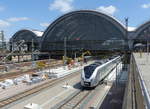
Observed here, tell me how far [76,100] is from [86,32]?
84717 millimetres

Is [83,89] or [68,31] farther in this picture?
[68,31]

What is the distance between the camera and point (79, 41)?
108500 millimetres

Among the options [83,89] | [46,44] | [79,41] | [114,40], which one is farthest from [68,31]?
[83,89]

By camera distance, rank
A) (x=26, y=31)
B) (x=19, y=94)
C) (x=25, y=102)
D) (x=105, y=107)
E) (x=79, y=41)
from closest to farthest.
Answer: (x=105, y=107) → (x=25, y=102) → (x=19, y=94) → (x=79, y=41) → (x=26, y=31)

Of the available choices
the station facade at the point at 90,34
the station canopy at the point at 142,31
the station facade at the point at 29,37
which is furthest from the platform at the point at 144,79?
the station facade at the point at 29,37

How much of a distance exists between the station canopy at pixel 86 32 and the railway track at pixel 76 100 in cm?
7402

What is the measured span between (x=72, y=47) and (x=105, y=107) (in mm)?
91384

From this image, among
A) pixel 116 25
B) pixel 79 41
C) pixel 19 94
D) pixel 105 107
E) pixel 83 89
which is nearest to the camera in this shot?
pixel 105 107

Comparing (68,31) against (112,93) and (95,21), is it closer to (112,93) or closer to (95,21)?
(95,21)

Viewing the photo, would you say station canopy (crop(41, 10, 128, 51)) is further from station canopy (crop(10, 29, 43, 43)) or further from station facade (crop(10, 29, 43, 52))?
station canopy (crop(10, 29, 43, 43))

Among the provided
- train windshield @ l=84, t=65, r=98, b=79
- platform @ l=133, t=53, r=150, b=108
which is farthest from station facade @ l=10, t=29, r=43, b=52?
platform @ l=133, t=53, r=150, b=108

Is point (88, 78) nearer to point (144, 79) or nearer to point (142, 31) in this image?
point (144, 79)

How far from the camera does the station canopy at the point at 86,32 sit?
101 metres

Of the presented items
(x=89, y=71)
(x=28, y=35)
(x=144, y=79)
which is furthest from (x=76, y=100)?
(x=28, y=35)
